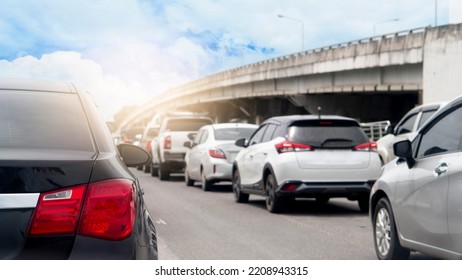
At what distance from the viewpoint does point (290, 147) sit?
11.5 metres

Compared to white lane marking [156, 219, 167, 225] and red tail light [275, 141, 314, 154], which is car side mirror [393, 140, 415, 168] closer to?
white lane marking [156, 219, 167, 225]

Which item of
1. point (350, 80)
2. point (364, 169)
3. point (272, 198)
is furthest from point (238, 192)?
point (350, 80)

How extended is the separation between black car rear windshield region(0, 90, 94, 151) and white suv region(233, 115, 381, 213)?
7572 millimetres

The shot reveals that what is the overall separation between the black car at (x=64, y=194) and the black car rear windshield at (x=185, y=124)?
19703mm

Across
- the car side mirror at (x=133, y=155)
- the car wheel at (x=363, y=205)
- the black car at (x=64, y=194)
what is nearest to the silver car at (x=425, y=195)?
the car side mirror at (x=133, y=155)

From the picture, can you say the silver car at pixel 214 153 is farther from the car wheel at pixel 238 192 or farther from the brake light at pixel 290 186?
the brake light at pixel 290 186

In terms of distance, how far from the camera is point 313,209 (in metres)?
12.5

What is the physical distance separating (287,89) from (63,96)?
3812 centimetres

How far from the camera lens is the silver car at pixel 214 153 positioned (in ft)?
54.3

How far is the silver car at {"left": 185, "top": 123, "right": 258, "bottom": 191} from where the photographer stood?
652 inches

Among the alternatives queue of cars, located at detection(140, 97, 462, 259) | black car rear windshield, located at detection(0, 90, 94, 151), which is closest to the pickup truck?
queue of cars, located at detection(140, 97, 462, 259)

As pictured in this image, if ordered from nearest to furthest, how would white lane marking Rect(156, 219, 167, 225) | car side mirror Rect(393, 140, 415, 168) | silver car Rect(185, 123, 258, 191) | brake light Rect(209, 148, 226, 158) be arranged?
car side mirror Rect(393, 140, 415, 168), white lane marking Rect(156, 219, 167, 225), silver car Rect(185, 123, 258, 191), brake light Rect(209, 148, 226, 158)

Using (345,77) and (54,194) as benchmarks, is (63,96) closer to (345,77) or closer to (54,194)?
(54,194)
